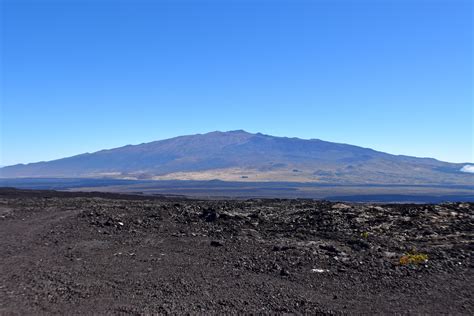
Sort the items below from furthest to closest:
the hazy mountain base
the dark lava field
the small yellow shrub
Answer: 1. the hazy mountain base
2. the small yellow shrub
3. the dark lava field

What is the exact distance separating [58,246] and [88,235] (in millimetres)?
1645

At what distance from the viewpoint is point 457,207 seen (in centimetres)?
1992

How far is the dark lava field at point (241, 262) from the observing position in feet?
30.6

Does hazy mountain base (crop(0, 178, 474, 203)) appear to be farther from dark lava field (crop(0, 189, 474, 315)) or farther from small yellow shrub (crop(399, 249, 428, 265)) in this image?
small yellow shrub (crop(399, 249, 428, 265))

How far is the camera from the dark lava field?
934cm

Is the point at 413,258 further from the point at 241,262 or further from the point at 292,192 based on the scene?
the point at 292,192

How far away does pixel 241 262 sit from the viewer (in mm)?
12367

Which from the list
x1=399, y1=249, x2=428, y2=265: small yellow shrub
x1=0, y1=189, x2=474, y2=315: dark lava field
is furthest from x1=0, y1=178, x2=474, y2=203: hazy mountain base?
x1=399, y1=249, x2=428, y2=265: small yellow shrub

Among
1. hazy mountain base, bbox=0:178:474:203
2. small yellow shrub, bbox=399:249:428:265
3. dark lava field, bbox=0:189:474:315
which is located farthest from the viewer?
hazy mountain base, bbox=0:178:474:203

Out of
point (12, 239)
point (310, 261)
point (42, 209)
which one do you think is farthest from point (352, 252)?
point (42, 209)

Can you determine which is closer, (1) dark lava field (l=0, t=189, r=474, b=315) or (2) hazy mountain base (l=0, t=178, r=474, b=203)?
(1) dark lava field (l=0, t=189, r=474, b=315)

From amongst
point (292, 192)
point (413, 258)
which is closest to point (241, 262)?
point (413, 258)

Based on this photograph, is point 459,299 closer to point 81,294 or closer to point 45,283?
point 81,294

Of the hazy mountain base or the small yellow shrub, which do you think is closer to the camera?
the small yellow shrub
